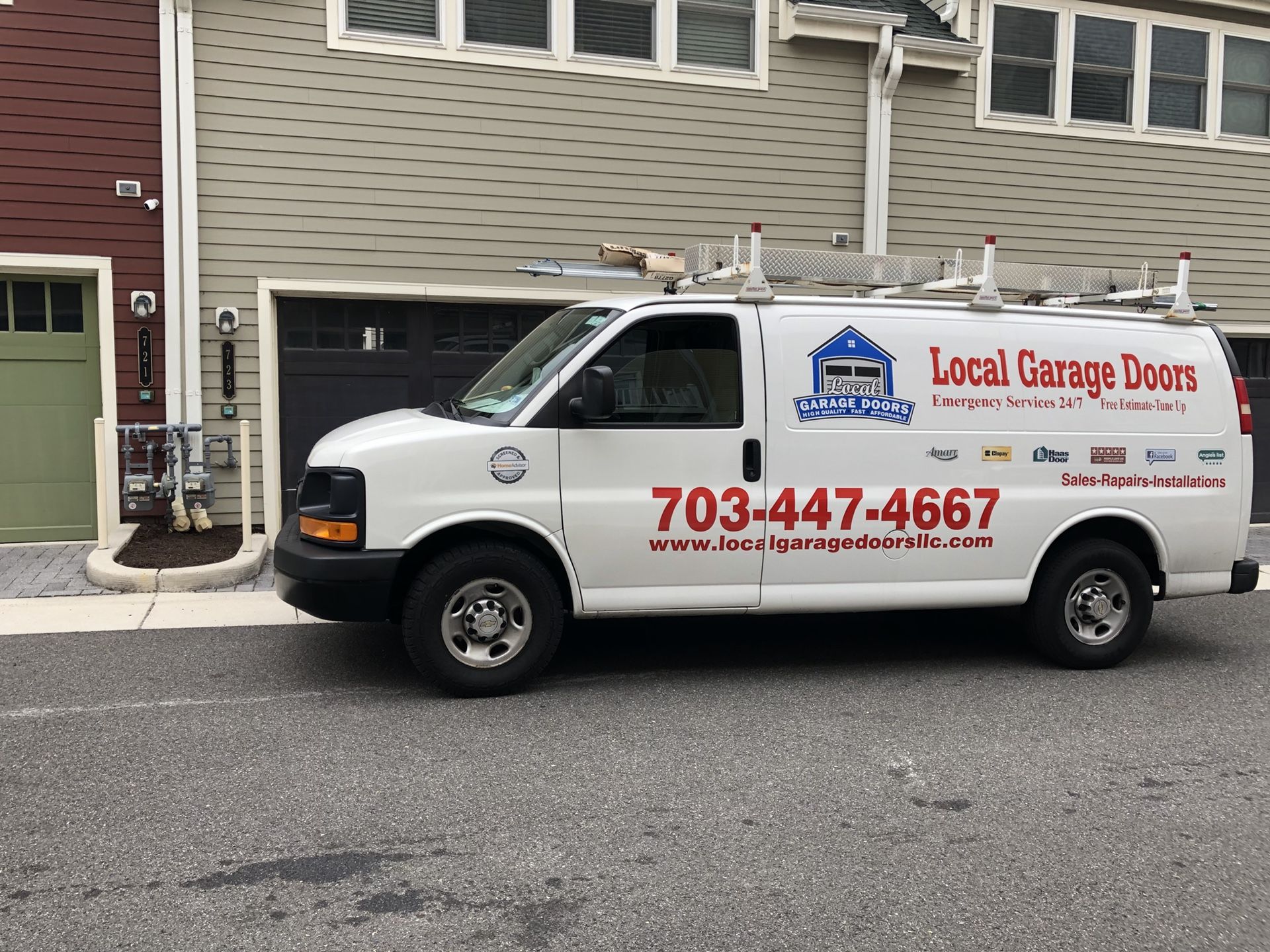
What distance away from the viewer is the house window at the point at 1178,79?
41.5ft

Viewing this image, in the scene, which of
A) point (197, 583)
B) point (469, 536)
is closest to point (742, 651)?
point (469, 536)

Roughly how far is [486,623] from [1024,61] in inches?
382

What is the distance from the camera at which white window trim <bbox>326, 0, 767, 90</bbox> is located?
10.0 metres

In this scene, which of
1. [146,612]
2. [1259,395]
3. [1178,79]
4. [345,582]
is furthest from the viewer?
[1259,395]

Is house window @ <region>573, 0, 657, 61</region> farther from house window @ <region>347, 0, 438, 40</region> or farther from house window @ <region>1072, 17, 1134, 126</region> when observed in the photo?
house window @ <region>1072, 17, 1134, 126</region>

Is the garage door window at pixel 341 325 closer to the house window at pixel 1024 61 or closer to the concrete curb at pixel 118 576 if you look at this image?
the concrete curb at pixel 118 576

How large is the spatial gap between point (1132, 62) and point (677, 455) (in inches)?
381

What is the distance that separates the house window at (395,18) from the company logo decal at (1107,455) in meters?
7.06

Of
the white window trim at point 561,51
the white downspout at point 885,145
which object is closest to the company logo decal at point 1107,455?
the white downspout at point 885,145

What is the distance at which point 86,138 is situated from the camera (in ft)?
31.2

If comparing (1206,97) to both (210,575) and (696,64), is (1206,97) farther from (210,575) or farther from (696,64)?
(210,575)

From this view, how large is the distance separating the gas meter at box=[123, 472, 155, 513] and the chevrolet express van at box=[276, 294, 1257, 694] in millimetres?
3984

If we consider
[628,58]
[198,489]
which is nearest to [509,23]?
[628,58]

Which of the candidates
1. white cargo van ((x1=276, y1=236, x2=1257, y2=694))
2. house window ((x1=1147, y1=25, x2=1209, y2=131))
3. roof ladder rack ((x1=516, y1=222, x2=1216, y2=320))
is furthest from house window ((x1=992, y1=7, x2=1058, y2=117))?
white cargo van ((x1=276, y1=236, x2=1257, y2=694))
